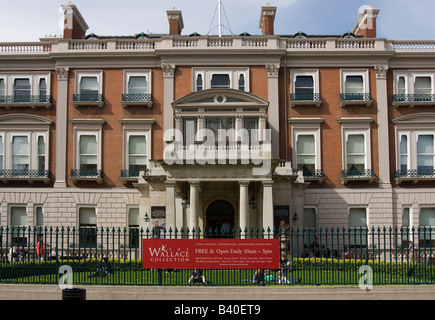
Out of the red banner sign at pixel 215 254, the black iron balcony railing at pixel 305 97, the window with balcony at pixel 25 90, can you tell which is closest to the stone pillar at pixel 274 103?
the black iron balcony railing at pixel 305 97

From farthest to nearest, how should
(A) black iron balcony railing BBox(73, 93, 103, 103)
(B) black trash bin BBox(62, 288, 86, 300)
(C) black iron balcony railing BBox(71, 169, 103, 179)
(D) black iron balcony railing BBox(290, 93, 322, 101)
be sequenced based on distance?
1. (A) black iron balcony railing BBox(73, 93, 103, 103)
2. (D) black iron balcony railing BBox(290, 93, 322, 101)
3. (C) black iron balcony railing BBox(71, 169, 103, 179)
4. (B) black trash bin BBox(62, 288, 86, 300)

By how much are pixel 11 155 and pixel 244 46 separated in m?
17.3

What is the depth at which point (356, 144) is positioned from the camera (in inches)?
1422

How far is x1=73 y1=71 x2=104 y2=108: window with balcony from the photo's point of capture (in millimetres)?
36500

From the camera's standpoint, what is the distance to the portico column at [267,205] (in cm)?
2855

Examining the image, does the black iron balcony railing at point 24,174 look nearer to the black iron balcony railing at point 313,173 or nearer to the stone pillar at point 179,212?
the stone pillar at point 179,212

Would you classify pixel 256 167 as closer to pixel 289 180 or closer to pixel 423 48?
pixel 289 180

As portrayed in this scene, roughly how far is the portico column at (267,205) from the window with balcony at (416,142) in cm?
1150

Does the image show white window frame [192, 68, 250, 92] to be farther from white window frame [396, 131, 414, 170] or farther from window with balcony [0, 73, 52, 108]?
white window frame [396, 131, 414, 170]

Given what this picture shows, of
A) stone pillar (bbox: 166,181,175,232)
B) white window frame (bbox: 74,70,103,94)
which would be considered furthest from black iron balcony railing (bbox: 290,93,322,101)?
white window frame (bbox: 74,70,103,94)

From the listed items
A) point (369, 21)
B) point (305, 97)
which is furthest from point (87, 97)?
point (369, 21)

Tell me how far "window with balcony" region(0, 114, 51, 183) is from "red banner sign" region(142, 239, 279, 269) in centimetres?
2129

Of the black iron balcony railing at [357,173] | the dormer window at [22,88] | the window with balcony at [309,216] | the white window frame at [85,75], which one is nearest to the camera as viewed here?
the black iron balcony railing at [357,173]

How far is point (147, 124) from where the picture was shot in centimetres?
3616
